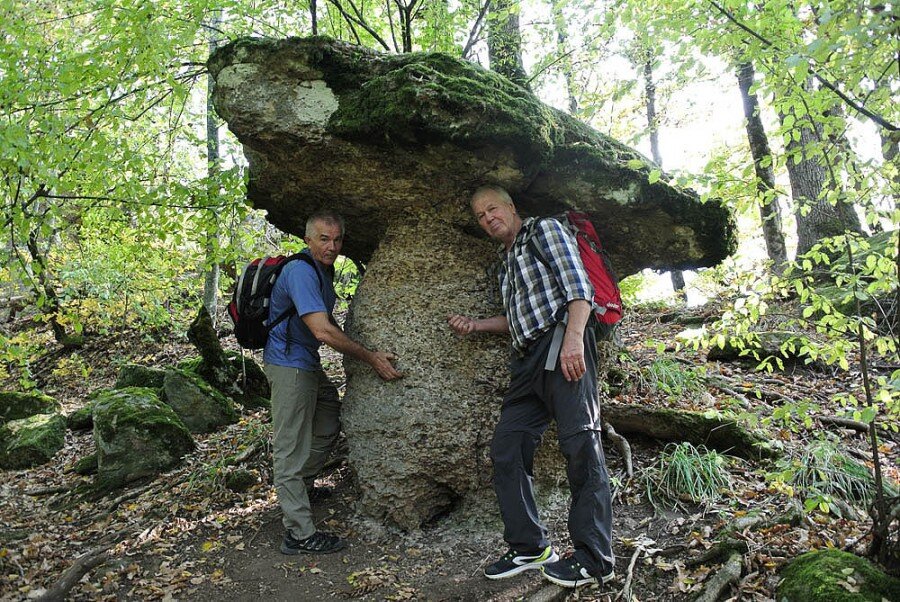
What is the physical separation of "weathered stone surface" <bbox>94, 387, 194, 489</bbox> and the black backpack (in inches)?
110

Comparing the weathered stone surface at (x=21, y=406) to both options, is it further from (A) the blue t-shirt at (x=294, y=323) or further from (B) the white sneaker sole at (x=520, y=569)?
(B) the white sneaker sole at (x=520, y=569)

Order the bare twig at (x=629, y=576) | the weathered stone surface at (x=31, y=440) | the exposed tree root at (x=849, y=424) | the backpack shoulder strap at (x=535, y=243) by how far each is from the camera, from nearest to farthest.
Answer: the bare twig at (x=629, y=576) < the backpack shoulder strap at (x=535, y=243) < the exposed tree root at (x=849, y=424) < the weathered stone surface at (x=31, y=440)

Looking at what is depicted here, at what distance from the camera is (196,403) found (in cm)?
798

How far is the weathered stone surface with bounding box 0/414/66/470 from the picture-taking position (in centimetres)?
799

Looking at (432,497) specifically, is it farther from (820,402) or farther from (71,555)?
(820,402)

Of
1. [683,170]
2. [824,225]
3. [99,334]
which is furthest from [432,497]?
[99,334]

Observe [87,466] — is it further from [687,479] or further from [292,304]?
[687,479]

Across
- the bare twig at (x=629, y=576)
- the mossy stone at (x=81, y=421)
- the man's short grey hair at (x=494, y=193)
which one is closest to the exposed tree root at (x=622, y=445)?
the bare twig at (x=629, y=576)

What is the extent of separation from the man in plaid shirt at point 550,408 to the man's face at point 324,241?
5.02 feet

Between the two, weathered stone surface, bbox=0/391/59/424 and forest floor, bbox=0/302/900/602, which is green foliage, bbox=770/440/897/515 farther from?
weathered stone surface, bbox=0/391/59/424

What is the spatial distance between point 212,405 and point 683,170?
22.8ft

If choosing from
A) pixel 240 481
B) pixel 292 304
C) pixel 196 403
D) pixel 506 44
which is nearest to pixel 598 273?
pixel 292 304

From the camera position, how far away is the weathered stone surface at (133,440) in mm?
6332

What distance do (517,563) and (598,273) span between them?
2.01m
